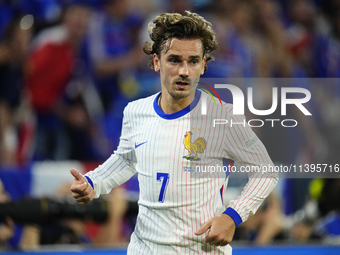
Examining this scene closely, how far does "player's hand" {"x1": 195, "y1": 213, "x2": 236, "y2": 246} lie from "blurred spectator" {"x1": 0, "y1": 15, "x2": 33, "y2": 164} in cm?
368

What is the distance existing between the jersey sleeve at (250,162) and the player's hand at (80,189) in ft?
2.15

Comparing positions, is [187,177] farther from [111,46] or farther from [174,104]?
[111,46]

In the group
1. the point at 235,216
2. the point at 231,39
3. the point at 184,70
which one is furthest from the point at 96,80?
the point at 235,216

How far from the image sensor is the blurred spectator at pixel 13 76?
5.14 metres

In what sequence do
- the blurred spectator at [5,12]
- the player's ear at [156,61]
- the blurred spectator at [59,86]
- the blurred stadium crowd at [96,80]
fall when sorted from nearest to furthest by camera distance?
the player's ear at [156,61], the blurred stadium crowd at [96,80], the blurred spectator at [59,86], the blurred spectator at [5,12]

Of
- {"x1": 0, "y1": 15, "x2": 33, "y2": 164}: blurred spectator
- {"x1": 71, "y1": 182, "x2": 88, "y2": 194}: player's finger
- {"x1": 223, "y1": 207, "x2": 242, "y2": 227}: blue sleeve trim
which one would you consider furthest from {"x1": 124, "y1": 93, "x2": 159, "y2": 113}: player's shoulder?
{"x1": 0, "y1": 15, "x2": 33, "y2": 164}: blurred spectator

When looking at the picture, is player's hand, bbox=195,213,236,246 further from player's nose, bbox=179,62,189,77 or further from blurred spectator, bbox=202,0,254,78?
blurred spectator, bbox=202,0,254,78

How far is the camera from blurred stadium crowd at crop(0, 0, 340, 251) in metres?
5.11

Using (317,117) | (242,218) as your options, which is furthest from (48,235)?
(317,117)

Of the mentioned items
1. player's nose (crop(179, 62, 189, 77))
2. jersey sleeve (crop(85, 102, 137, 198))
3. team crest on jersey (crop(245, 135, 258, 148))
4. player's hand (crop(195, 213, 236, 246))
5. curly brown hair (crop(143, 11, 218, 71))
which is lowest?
player's hand (crop(195, 213, 236, 246))

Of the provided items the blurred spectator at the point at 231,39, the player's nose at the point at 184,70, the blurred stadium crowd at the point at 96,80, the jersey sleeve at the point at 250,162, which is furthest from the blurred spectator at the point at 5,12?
the jersey sleeve at the point at 250,162

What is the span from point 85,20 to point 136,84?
95cm

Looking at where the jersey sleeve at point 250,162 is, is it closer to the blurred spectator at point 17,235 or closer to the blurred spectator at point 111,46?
the blurred spectator at point 17,235

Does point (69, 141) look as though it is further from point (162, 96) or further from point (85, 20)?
point (162, 96)
